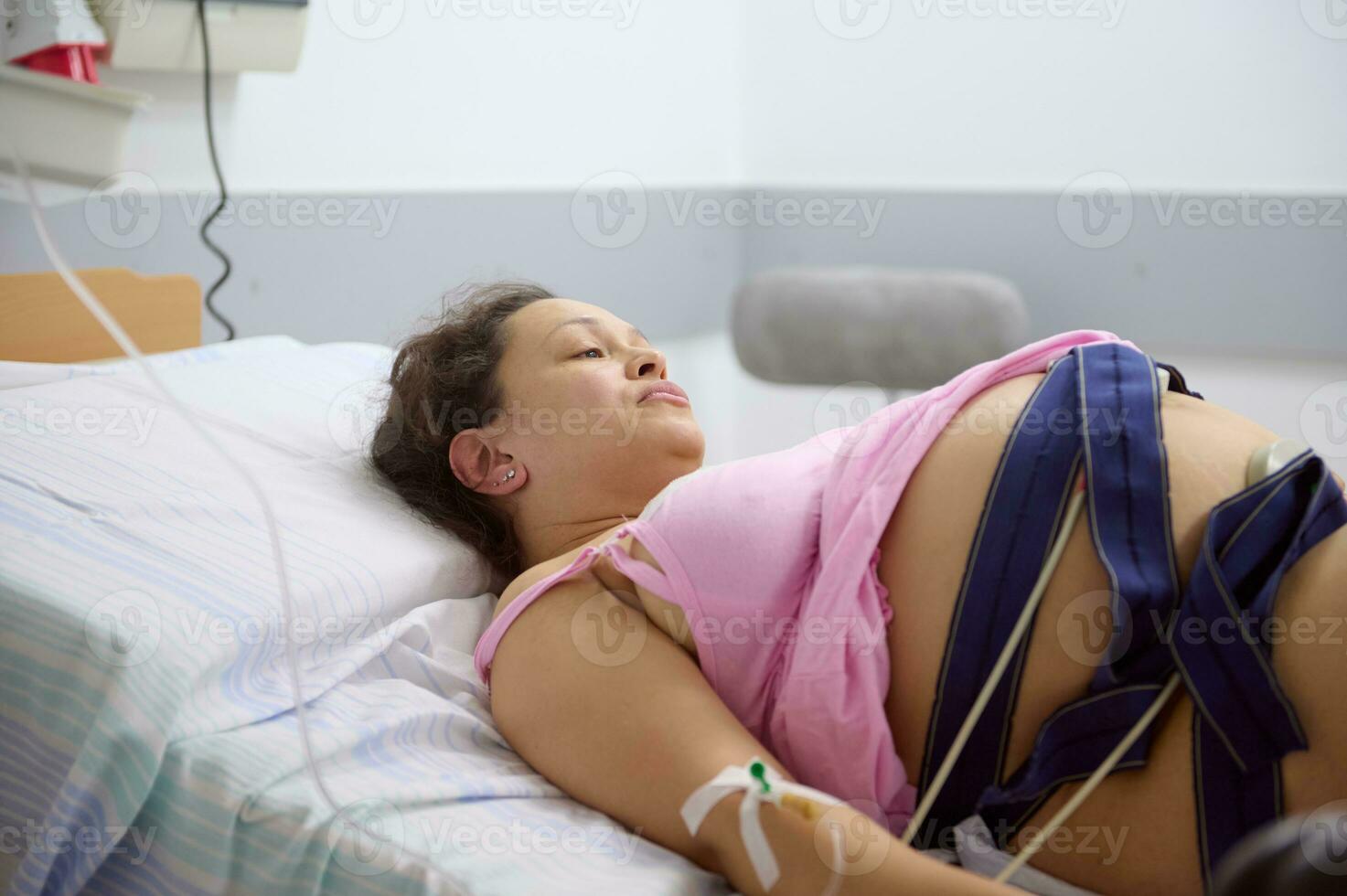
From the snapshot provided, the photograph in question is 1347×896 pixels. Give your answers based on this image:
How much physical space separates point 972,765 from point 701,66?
2.54 metres

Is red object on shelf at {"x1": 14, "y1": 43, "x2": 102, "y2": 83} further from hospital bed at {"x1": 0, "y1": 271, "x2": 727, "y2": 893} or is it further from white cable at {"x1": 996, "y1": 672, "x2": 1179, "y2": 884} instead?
white cable at {"x1": 996, "y1": 672, "x2": 1179, "y2": 884}

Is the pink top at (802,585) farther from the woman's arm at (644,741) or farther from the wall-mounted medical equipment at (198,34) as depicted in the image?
the wall-mounted medical equipment at (198,34)

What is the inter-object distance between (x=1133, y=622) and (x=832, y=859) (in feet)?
0.99

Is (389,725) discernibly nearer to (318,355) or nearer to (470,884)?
(470,884)

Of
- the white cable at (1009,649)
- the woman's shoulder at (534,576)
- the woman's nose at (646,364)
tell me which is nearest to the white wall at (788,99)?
the woman's nose at (646,364)

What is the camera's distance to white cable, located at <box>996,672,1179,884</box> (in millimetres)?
871

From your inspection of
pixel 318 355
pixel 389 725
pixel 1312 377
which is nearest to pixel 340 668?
pixel 389 725

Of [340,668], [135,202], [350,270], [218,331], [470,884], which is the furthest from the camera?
[350,270]

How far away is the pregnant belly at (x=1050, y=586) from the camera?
3.02ft

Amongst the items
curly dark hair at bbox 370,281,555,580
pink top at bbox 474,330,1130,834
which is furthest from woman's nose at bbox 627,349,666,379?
pink top at bbox 474,330,1130,834

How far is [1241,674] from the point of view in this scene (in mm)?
859

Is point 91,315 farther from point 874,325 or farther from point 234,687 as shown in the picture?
point 874,325

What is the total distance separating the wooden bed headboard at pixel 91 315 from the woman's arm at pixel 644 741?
96 centimetres

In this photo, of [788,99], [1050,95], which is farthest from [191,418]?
[788,99]
